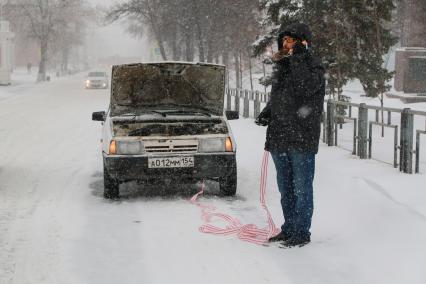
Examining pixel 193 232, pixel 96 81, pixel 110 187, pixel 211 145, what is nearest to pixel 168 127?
pixel 211 145

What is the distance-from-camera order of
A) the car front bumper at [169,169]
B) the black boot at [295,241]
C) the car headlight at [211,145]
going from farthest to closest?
the car headlight at [211,145]
the car front bumper at [169,169]
the black boot at [295,241]

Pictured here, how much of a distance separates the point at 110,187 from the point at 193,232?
A: 75.8 inches

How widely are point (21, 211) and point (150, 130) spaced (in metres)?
1.74

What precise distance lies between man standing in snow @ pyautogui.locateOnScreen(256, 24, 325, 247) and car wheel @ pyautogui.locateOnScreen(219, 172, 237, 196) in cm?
227

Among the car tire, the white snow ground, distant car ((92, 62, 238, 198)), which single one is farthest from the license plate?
the car tire

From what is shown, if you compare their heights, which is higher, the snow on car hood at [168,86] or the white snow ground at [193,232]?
the snow on car hood at [168,86]

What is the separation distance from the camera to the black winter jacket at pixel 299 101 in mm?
5633

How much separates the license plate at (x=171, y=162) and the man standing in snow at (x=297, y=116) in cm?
202

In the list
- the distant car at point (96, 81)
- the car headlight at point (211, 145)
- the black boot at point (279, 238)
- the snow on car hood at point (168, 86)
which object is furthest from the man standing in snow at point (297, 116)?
the distant car at point (96, 81)

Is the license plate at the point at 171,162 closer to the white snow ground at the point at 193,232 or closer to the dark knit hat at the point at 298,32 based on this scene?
the white snow ground at the point at 193,232

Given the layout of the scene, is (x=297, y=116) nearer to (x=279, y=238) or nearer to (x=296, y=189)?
(x=296, y=189)

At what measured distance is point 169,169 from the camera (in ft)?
25.4

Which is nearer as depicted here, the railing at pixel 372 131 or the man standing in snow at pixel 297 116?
the man standing in snow at pixel 297 116

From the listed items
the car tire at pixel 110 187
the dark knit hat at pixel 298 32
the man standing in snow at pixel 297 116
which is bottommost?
the car tire at pixel 110 187
